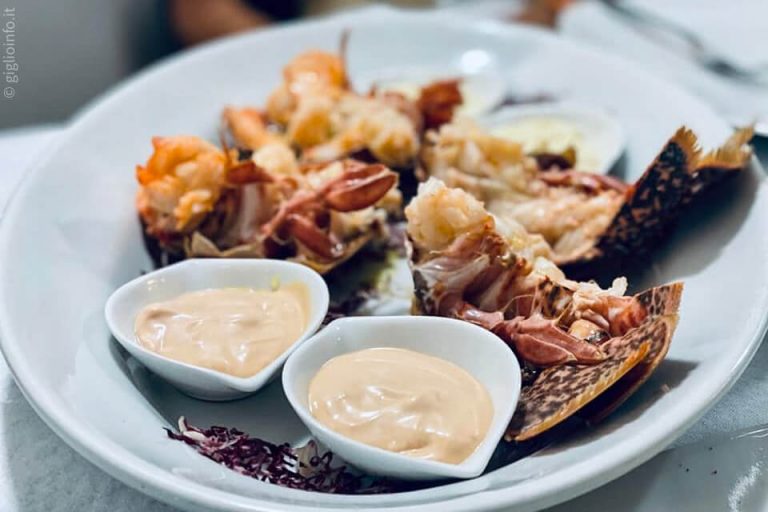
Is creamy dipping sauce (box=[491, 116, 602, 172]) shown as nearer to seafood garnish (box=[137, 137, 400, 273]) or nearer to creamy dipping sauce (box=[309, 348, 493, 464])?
seafood garnish (box=[137, 137, 400, 273])

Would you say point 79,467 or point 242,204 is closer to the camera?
point 79,467

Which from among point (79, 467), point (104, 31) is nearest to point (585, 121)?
point (79, 467)

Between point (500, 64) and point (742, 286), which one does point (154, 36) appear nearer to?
point (500, 64)

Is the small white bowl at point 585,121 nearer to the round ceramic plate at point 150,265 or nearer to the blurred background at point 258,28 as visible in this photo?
the round ceramic plate at point 150,265

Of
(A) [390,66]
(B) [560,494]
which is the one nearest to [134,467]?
(B) [560,494]

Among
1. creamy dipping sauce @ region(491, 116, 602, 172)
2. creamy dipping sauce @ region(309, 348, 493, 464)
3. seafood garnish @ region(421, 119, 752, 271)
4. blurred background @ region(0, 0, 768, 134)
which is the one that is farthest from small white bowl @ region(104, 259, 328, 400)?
blurred background @ region(0, 0, 768, 134)

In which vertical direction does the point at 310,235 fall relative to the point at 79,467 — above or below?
above

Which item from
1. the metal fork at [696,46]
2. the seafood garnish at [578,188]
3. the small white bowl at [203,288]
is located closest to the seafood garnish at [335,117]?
the seafood garnish at [578,188]

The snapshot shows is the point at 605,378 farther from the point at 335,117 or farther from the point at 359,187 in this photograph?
the point at 335,117
